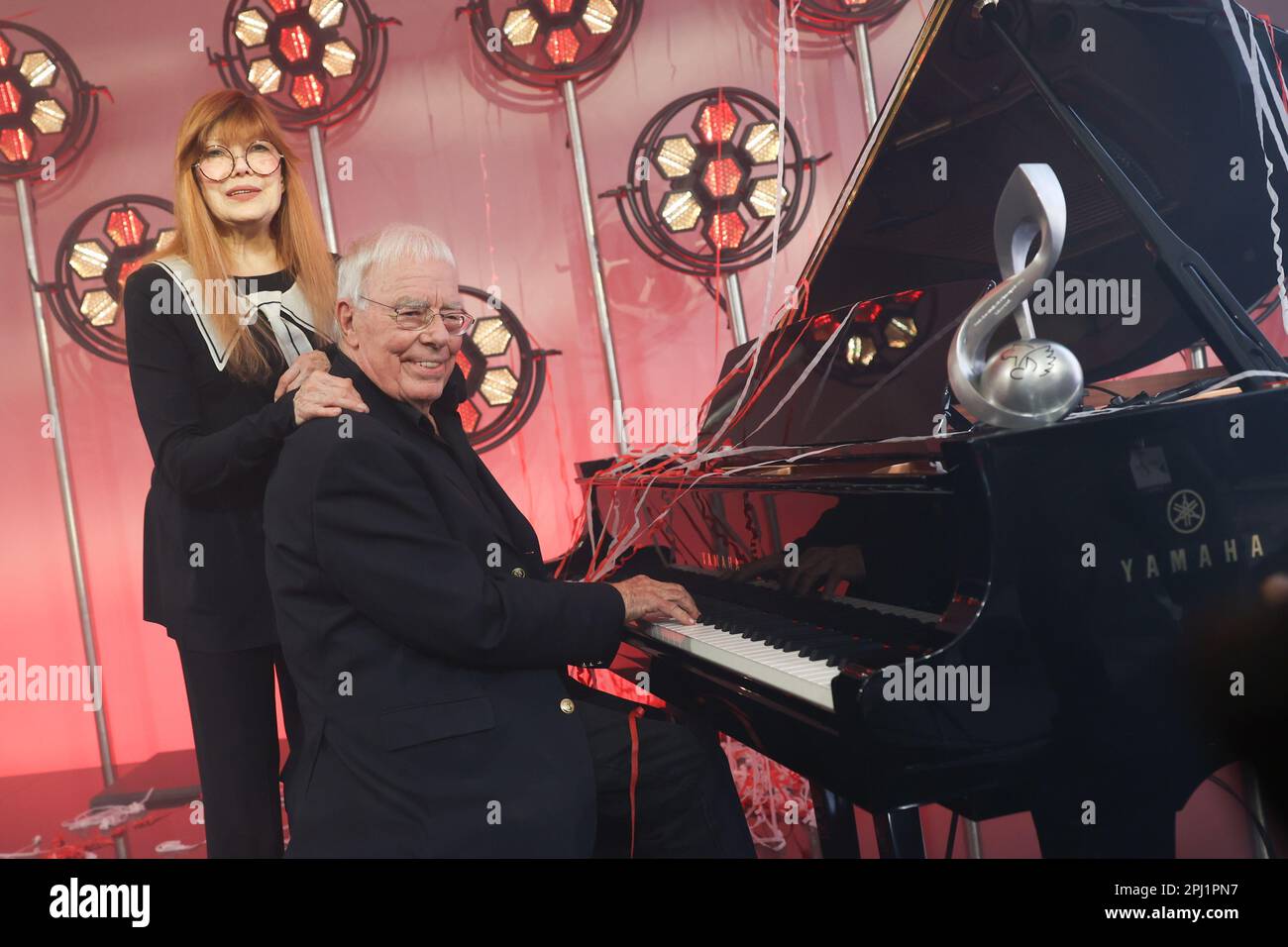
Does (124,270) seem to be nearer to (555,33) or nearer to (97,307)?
(97,307)

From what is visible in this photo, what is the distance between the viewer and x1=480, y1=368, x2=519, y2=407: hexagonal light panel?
3721mm

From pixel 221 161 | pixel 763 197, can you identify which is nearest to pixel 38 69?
pixel 221 161

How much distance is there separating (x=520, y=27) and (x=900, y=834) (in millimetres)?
3311

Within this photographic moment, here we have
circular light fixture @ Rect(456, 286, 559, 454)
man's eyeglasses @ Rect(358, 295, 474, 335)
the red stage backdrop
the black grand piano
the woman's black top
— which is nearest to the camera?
the black grand piano

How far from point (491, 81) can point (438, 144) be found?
33 cm

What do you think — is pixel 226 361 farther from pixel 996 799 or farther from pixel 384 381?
pixel 996 799

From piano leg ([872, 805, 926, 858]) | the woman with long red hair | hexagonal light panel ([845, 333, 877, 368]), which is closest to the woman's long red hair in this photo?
the woman with long red hair

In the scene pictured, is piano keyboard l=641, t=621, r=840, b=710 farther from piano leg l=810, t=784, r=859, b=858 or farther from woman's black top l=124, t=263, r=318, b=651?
woman's black top l=124, t=263, r=318, b=651

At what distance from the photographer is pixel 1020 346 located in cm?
136

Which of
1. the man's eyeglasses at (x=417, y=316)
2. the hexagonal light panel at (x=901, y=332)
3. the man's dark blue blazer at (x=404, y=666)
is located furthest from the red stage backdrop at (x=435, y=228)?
the man's dark blue blazer at (x=404, y=666)

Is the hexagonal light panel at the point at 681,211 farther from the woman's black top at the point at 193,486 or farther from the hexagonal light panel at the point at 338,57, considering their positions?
A: the woman's black top at the point at 193,486

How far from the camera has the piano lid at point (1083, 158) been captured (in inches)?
74.7

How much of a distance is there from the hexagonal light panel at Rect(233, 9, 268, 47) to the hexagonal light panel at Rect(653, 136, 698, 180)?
155cm
